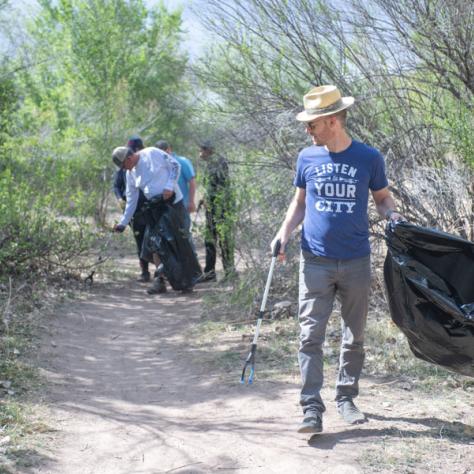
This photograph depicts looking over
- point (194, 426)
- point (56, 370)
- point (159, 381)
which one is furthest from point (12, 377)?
point (194, 426)

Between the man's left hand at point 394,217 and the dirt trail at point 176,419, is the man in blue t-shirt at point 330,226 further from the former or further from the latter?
the dirt trail at point 176,419

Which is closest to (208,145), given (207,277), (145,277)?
(207,277)

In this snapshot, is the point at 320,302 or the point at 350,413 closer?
the point at 320,302

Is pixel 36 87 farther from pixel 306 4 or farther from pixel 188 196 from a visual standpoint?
pixel 306 4

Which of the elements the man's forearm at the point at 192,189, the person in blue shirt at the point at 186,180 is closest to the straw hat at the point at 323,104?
the person in blue shirt at the point at 186,180

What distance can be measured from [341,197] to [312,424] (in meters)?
1.31

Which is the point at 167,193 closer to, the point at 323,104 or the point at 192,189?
the point at 192,189

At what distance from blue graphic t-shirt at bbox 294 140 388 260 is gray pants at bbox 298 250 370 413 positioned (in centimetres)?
8

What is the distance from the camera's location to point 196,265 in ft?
31.6

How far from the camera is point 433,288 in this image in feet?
14.6

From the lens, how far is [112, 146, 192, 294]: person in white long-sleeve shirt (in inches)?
362

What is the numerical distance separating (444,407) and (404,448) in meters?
0.82

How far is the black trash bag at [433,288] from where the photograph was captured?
4.40m

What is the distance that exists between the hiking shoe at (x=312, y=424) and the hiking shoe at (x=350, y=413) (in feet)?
0.93
